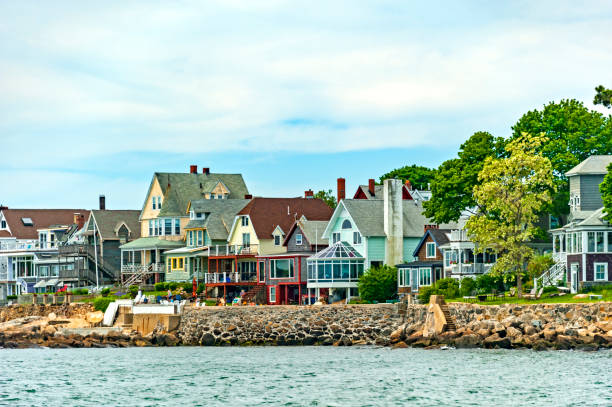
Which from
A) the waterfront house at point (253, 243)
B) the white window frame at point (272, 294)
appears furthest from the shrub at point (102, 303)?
the white window frame at point (272, 294)

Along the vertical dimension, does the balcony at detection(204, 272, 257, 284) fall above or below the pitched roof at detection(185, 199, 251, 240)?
below

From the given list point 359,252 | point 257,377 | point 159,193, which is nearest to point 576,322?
point 257,377

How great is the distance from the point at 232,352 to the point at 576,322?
63.2ft

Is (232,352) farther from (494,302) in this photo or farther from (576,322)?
(576,322)

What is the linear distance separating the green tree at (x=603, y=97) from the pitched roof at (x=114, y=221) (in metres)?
52.2

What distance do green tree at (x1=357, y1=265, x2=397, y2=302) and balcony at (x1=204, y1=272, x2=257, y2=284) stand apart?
11.5 metres

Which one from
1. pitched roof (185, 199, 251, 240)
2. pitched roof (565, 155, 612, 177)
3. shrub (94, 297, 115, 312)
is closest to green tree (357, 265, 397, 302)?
pitched roof (565, 155, 612, 177)

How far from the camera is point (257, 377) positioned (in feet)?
165

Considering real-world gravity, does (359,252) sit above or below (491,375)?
above

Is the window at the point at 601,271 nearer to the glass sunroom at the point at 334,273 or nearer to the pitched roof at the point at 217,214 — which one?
the glass sunroom at the point at 334,273

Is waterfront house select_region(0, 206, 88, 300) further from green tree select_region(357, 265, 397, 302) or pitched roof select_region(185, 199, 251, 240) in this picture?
green tree select_region(357, 265, 397, 302)

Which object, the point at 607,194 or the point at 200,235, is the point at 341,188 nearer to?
the point at 200,235

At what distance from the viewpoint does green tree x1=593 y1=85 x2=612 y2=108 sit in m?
68.4

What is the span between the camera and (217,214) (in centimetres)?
9656
